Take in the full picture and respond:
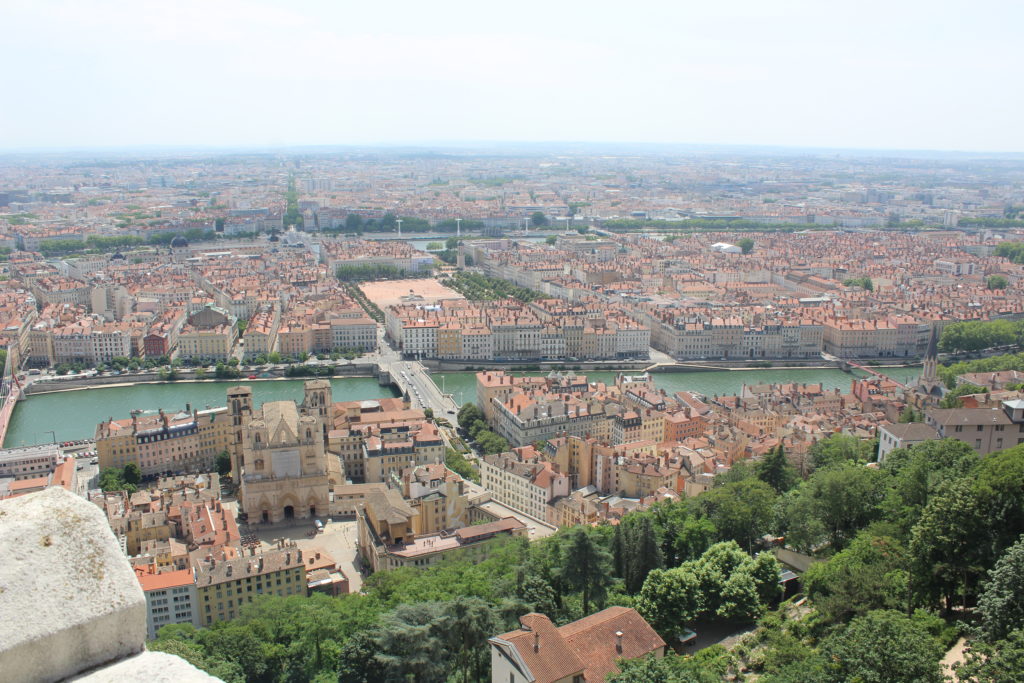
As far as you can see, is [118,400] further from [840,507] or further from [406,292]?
[840,507]

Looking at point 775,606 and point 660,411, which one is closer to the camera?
point 775,606

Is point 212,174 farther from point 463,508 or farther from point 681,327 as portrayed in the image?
point 463,508

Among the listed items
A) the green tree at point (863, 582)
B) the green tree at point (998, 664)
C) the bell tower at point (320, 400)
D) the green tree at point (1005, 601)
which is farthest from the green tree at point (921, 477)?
the bell tower at point (320, 400)

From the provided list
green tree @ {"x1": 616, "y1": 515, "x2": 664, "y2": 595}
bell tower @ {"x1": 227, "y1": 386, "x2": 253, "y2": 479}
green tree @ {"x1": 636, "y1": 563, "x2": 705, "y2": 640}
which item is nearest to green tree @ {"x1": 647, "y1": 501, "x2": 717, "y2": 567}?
green tree @ {"x1": 616, "y1": 515, "x2": 664, "y2": 595}

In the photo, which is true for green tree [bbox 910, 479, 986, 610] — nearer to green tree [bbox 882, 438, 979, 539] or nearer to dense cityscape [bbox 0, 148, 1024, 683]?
dense cityscape [bbox 0, 148, 1024, 683]

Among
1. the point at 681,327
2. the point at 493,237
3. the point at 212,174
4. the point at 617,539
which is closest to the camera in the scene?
the point at 617,539

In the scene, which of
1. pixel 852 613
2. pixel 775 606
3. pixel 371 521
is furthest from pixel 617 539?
pixel 371 521

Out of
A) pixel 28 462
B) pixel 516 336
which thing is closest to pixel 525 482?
pixel 28 462
